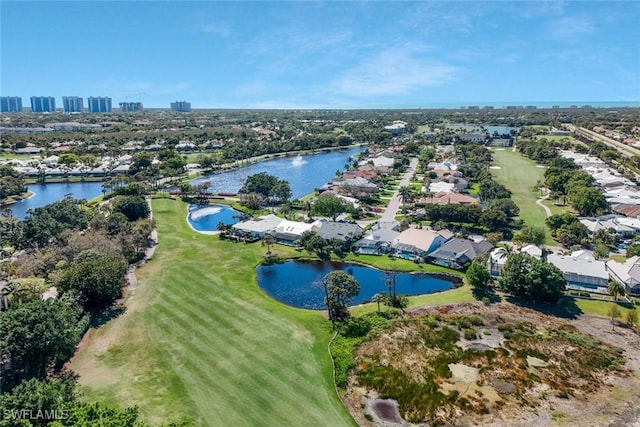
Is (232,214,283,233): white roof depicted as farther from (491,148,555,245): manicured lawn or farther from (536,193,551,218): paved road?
(536,193,551,218): paved road

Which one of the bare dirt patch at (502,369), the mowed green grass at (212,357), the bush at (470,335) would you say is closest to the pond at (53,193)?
the mowed green grass at (212,357)

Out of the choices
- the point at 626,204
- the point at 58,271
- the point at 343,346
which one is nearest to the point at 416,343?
the point at 343,346

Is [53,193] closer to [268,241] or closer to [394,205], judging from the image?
[268,241]

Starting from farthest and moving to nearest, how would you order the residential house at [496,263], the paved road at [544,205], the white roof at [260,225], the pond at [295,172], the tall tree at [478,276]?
the pond at [295,172], the paved road at [544,205], the white roof at [260,225], the residential house at [496,263], the tall tree at [478,276]

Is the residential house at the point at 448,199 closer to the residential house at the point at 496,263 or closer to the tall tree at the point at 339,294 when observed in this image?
the residential house at the point at 496,263

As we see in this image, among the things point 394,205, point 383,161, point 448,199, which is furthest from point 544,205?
point 383,161

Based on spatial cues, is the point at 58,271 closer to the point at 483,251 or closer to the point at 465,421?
the point at 465,421
